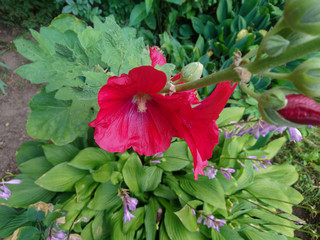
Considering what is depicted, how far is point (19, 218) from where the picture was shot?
1516 millimetres

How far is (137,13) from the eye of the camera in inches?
89.4

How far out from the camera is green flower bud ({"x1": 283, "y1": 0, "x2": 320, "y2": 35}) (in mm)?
385

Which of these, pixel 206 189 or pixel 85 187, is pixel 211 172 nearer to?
pixel 206 189

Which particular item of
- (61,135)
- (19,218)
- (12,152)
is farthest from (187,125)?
(12,152)

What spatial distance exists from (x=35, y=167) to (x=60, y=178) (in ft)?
1.01

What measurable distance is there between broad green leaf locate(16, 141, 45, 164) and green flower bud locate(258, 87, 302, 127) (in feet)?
5.66

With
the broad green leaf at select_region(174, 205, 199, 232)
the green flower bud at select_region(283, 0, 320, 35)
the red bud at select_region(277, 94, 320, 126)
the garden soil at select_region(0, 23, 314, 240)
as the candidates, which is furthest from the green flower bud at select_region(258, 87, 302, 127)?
the garden soil at select_region(0, 23, 314, 240)

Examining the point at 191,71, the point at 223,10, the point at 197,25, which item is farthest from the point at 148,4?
the point at 191,71

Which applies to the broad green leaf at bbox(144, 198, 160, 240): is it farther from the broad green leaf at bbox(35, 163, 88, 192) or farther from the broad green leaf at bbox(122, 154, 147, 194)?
the broad green leaf at bbox(35, 163, 88, 192)

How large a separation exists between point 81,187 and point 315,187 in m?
2.24

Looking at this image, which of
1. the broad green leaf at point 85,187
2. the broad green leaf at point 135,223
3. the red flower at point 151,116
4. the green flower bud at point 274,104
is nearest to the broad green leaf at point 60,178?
the broad green leaf at point 85,187

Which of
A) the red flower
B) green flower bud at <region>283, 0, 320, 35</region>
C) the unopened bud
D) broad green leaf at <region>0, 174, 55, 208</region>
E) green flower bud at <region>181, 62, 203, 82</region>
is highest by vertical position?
green flower bud at <region>283, 0, 320, 35</region>

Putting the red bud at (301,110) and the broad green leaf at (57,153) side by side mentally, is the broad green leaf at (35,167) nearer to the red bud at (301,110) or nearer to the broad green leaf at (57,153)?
the broad green leaf at (57,153)

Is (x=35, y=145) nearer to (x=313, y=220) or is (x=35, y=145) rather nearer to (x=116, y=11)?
(x=116, y=11)
